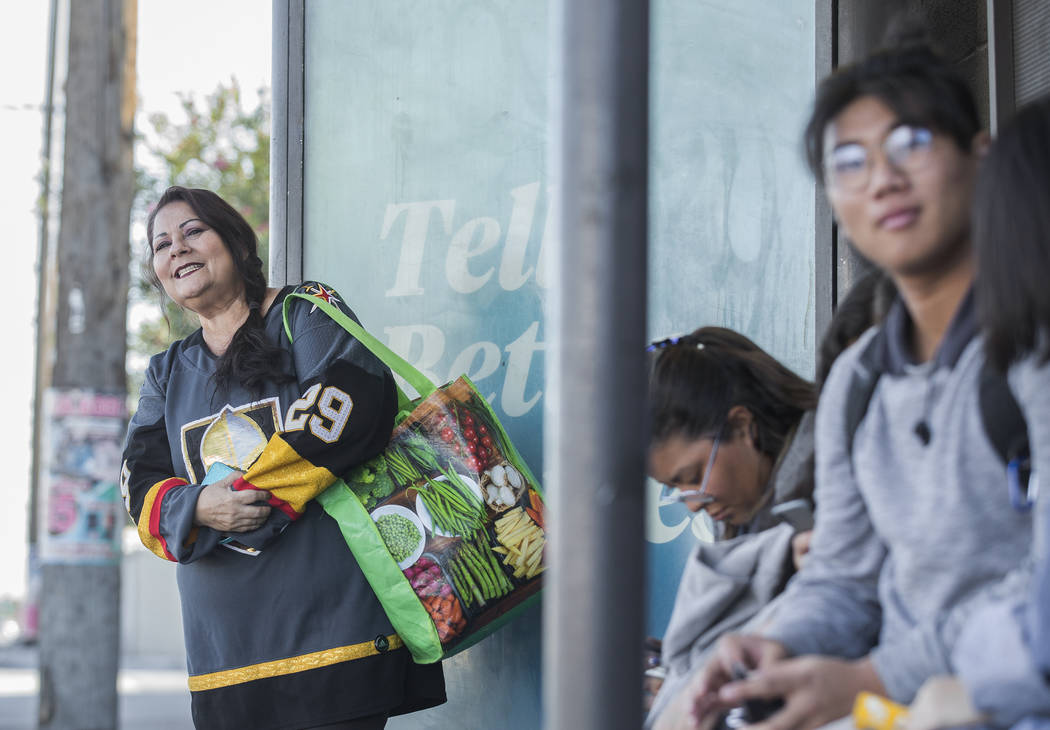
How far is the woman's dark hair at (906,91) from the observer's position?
1.66 meters

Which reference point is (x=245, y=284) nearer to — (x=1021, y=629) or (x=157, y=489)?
(x=157, y=489)

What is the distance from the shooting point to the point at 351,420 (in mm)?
3156

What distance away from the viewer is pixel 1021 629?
4.50 feet

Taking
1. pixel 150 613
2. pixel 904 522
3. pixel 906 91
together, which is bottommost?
pixel 150 613

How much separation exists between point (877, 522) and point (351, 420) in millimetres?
1733

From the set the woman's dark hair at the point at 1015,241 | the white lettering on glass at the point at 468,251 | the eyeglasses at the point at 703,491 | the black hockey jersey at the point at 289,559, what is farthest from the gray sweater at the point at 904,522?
the white lettering on glass at the point at 468,251

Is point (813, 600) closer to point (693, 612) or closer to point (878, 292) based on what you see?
point (693, 612)

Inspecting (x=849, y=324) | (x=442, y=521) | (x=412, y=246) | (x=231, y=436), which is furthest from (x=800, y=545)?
(x=412, y=246)

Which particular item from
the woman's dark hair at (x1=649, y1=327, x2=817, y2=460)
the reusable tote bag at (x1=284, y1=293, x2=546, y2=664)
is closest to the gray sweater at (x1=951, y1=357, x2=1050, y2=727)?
the woman's dark hair at (x1=649, y1=327, x2=817, y2=460)

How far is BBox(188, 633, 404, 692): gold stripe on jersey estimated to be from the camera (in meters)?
3.11

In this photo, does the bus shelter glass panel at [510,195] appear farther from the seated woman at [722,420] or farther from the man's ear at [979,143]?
the man's ear at [979,143]

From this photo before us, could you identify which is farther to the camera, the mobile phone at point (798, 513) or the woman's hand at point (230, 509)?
the woman's hand at point (230, 509)

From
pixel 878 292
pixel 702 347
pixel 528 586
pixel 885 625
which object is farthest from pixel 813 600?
pixel 528 586

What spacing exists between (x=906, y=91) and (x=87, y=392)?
3.33 m
